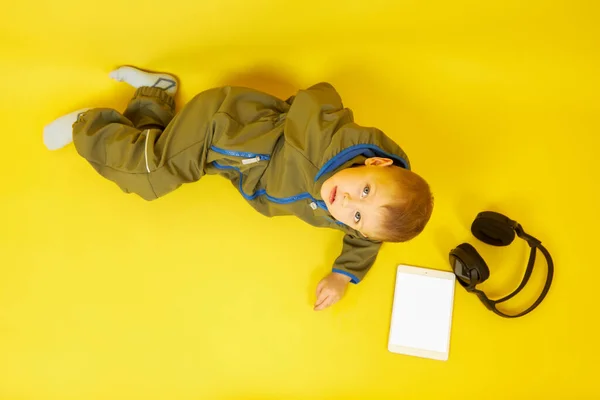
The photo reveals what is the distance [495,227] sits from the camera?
45.8 inches

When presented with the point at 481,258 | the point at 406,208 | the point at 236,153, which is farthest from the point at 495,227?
the point at 236,153

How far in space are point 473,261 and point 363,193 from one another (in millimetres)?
402

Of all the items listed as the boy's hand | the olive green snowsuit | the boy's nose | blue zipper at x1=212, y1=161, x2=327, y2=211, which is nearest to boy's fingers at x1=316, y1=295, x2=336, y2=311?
the boy's hand

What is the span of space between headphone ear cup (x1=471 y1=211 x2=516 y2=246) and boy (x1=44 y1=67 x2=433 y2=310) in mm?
247

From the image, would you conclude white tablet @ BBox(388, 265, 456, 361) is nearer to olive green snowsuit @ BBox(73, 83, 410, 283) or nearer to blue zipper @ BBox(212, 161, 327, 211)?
olive green snowsuit @ BBox(73, 83, 410, 283)

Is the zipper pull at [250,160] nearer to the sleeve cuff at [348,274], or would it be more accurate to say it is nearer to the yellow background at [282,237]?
the yellow background at [282,237]

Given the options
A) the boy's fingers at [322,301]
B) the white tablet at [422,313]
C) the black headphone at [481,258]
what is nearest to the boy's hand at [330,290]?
the boy's fingers at [322,301]

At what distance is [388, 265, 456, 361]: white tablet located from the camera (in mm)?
1225

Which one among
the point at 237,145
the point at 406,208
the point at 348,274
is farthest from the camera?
the point at 348,274

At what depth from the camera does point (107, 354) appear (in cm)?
124

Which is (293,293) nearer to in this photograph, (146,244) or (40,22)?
(146,244)

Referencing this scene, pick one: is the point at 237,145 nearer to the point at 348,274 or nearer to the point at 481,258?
the point at 348,274

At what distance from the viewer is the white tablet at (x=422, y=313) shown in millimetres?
1225

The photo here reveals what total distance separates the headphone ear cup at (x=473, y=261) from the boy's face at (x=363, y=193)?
33cm
